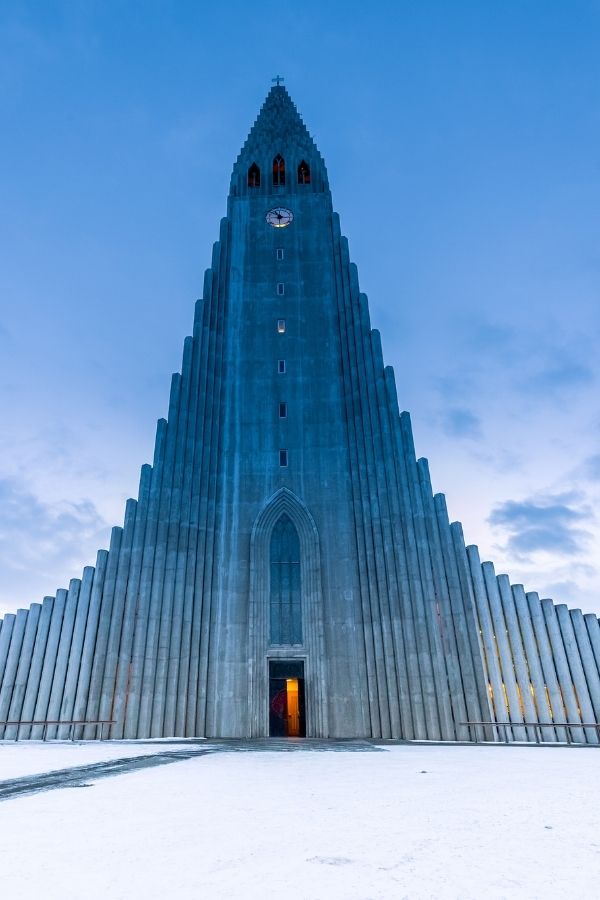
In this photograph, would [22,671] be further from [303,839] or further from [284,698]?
[303,839]

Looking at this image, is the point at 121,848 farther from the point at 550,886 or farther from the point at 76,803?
the point at 550,886

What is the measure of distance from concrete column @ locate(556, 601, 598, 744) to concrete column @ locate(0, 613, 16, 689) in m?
24.1

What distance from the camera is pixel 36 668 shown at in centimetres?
2242

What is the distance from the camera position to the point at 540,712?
66.6ft

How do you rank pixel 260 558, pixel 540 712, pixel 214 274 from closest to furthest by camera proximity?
1. pixel 540 712
2. pixel 260 558
3. pixel 214 274

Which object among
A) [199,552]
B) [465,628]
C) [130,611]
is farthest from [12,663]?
[465,628]

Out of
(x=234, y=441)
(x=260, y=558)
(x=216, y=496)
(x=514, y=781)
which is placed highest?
(x=234, y=441)

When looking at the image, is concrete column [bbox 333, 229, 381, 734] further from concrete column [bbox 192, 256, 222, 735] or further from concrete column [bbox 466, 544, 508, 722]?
concrete column [bbox 192, 256, 222, 735]

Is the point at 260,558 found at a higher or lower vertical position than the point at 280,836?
higher

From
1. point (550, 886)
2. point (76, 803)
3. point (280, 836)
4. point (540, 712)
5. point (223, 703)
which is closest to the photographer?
point (550, 886)

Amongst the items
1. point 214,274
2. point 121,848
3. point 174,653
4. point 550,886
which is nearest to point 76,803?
point 121,848

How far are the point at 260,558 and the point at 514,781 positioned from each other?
18339mm

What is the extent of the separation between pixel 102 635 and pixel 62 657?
1.98m

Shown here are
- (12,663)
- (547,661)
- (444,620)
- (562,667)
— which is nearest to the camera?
(562,667)
